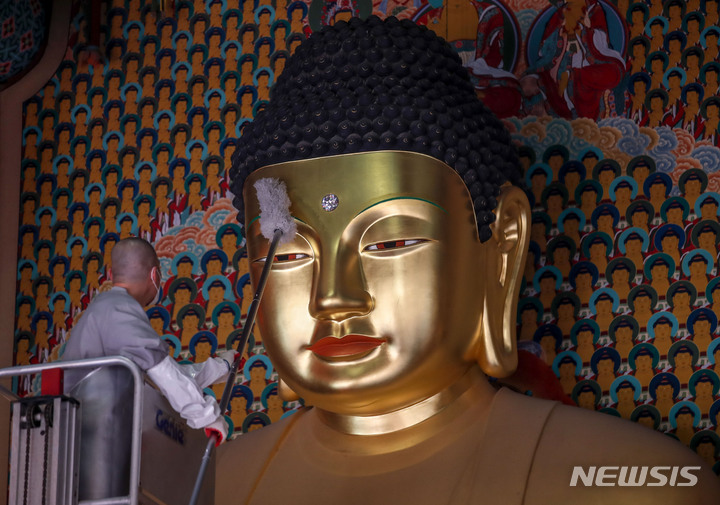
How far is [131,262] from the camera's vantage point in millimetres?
3438

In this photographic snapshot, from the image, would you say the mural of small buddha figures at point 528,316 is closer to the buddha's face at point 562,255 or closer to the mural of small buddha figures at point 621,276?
the buddha's face at point 562,255

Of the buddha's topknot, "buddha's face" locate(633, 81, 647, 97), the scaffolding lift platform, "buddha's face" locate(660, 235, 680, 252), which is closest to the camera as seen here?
the scaffolding lift platform

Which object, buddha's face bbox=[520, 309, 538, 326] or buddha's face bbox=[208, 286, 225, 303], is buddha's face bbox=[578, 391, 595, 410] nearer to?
buddha's face bbox=[520, 309, 538, 326]

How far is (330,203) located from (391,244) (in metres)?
0.24

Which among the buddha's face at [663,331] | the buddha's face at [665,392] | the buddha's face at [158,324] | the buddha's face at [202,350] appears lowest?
the buddha's face at [202,350]

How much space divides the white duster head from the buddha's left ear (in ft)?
2.23

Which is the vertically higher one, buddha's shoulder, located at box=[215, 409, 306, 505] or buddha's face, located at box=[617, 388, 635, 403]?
buddha's face, located at box=[617, 388, 635, 403]

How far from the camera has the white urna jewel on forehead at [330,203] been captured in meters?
3.72

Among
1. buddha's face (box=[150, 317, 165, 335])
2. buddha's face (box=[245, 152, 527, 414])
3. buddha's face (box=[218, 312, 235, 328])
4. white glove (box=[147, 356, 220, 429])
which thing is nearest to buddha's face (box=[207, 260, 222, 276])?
buddha's face (box=[218, 312, 235, 328])

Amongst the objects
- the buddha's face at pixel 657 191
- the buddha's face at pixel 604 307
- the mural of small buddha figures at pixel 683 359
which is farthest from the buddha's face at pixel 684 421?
the buddha's face at pixel 657 191

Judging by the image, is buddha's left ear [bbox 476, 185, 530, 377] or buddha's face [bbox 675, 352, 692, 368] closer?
buddha's left ear [bbox 476, 185, 530, 377]

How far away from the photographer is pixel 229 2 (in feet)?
16.7

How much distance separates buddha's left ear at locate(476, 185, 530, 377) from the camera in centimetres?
383

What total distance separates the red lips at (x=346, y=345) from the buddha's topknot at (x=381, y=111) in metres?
0.56
